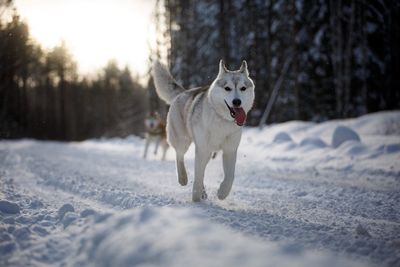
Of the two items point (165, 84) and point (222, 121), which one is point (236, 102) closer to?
point (222, 121)

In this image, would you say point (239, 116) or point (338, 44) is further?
point (338, 44)

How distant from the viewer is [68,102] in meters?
52.0

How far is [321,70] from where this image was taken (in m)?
21.2

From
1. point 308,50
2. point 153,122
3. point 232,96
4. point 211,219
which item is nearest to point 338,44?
point 308,50

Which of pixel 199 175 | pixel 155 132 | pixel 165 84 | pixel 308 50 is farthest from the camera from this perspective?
pixel 308 50

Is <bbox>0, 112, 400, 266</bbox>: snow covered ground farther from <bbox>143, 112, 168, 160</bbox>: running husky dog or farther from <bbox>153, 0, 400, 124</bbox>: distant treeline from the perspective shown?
<bbox>153, 0, 400, 124</bbox>: distant treeline

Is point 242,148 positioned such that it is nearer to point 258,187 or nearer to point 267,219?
point 258,187

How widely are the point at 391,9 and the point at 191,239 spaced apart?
17453 mm

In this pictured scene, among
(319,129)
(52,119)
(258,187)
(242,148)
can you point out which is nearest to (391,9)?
(319,129)

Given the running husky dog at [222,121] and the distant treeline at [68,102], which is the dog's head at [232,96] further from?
the distant treeline at [68,102]

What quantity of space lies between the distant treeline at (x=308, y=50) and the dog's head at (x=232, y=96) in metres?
12.2

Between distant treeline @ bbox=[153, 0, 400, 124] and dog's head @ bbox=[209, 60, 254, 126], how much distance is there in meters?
12.2

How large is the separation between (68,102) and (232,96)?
171ft

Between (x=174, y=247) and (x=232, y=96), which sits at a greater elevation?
(x=232, y=96)
